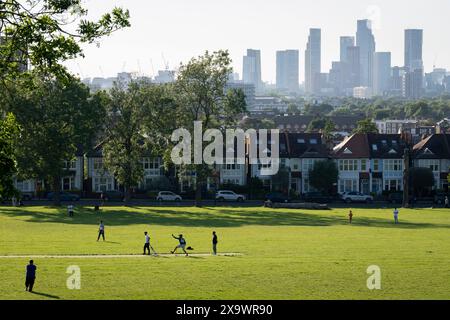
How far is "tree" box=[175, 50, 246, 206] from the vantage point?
88.7 meters

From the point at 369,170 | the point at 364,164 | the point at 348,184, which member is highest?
the point at 364,164

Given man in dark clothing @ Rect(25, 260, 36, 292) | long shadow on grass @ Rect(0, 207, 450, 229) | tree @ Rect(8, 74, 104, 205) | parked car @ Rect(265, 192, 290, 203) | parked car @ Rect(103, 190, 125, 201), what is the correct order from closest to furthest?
man in dark clothing @ Rect(25, 260, 36, 292)
long shadow on grass @ Rect(0, 207, 450, 229)
tree @ Rect(8, 74, 104, 205)
parked car @ Rect(265, 192, 290, 203)
parked car @ Rect(103, 190, 125, 201)

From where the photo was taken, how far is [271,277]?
3666 centimetres

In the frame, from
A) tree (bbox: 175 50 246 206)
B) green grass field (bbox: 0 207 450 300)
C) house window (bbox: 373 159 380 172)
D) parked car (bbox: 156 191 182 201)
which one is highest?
tree (bbox: 175 50 246 206)

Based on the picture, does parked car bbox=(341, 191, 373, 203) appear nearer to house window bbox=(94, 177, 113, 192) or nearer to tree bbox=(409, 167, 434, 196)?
tree bbox=(409, 167, 434, 196)

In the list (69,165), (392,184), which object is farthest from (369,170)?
(69,165)

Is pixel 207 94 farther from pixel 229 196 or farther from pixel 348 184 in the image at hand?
pixel 348 184

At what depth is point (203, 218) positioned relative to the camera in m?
74.6

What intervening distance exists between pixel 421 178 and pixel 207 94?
3458 centimetres

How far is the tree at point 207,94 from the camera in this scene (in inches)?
3492

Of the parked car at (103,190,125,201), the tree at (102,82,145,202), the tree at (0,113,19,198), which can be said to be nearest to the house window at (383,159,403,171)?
the parked car at (103,190,125,201)

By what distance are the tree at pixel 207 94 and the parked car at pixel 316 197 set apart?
62.9 ft

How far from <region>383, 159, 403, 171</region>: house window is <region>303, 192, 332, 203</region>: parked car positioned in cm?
1294

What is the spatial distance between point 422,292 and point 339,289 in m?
3.33
